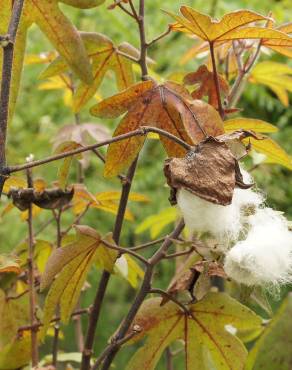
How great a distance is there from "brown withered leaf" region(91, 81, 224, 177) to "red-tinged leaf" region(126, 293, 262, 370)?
163 mm

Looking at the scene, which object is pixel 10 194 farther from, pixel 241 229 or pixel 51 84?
pixel 51 84

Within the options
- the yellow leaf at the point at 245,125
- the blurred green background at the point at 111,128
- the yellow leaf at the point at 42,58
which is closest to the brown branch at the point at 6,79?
the yellow leaf at the point at 245,125

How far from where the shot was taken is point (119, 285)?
10.4ft

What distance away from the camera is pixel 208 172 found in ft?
1.58

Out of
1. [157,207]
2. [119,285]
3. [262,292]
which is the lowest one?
[119,285]

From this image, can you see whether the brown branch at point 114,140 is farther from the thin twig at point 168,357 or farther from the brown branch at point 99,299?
the thin twig at point 168,357

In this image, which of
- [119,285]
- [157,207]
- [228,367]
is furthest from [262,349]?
[119,285]

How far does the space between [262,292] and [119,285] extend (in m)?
2.66

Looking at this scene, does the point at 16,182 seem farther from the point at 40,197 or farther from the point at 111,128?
the point at 111,128

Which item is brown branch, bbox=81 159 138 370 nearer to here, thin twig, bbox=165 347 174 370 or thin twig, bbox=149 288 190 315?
thin twig, bbox=149 288 190 315

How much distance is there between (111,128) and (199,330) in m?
2.16

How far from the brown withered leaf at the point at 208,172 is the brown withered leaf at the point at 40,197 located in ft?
0.65

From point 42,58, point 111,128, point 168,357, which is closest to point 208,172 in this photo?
point 168,357

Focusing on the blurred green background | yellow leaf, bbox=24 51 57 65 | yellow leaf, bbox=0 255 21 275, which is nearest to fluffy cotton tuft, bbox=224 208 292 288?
yellow leaf, bbox=0 255 21 275
